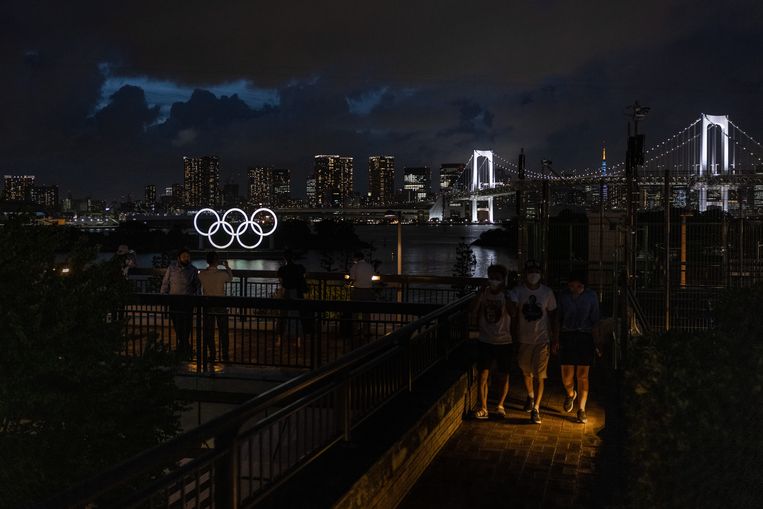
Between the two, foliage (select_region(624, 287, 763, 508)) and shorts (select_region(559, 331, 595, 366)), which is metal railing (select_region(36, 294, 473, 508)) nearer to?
shorts (select_region(559, 331, 595, 366))

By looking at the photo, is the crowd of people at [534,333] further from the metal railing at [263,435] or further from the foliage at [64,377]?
the foliage at [64,377]

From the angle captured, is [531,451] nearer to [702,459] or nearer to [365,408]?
[365,408]

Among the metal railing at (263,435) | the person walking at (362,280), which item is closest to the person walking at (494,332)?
the metal railing at (263,435)

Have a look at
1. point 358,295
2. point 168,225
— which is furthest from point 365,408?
point 168,225

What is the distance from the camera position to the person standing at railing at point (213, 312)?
1004 centimetres

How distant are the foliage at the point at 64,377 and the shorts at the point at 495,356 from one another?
4.35m

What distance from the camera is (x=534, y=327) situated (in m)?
8.32

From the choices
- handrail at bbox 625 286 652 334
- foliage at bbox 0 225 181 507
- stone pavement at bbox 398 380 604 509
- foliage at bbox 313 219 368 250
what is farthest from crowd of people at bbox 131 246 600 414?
foliage at bbox 313 219 368 250

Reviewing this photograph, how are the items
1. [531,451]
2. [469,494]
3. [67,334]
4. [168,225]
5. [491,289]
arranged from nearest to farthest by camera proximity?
[67,334] → [469,494] → [531,451] → [491,289] → [168,225]

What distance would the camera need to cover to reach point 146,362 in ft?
Result: 14.9

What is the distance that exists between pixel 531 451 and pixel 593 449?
60cm

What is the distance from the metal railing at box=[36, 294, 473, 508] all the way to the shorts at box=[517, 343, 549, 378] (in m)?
0.95

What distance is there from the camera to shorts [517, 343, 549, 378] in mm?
8336

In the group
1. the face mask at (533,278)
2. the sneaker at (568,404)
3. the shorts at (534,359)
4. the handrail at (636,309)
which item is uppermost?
the face mask at (533,278)
